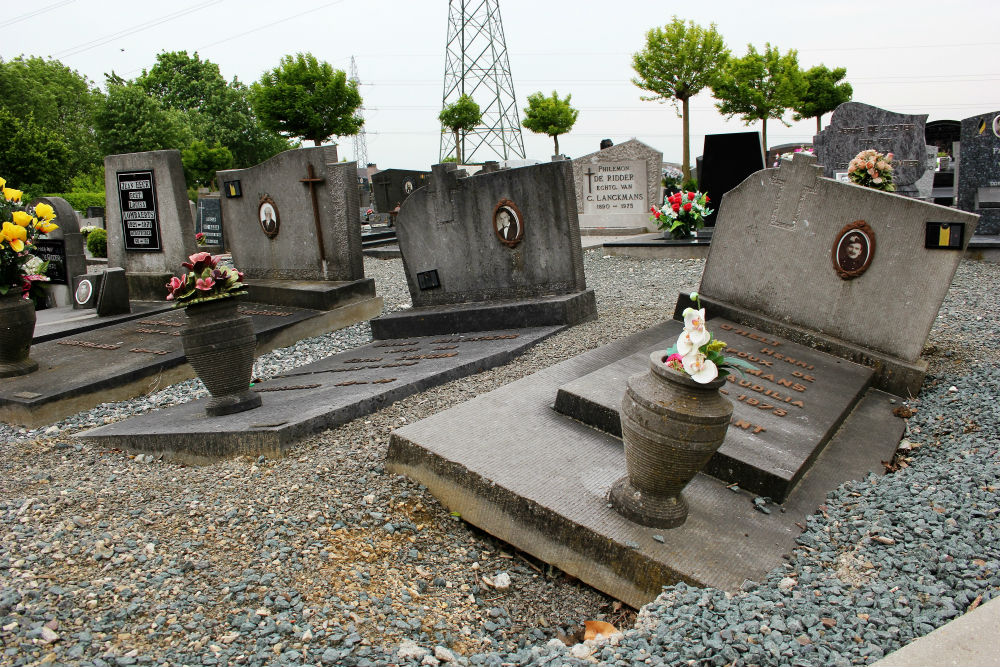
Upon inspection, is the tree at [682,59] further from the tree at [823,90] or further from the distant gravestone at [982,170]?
the distant gravestone at [982,170]

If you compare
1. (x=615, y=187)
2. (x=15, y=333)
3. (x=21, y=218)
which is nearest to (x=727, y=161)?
(x=615, y=187)

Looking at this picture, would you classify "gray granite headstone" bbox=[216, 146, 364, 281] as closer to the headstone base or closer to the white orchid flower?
the headstone base

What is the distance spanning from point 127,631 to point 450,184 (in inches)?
202

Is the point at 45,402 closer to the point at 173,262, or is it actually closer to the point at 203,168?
the point at 173,262

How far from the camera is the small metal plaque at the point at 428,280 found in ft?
22.9

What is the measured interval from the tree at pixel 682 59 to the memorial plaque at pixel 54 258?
2195cm

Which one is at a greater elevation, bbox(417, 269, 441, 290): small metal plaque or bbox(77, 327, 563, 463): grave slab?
bbox(417, 269, 441, 290): small metal plaque

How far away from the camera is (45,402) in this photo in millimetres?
5402

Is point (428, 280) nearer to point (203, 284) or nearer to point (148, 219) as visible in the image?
point (203, 284)

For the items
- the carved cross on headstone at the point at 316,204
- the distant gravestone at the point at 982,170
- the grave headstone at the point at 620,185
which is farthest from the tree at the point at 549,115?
the carved cross on headstone at the point at 316,204

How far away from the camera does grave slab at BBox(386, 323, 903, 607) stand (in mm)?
2672

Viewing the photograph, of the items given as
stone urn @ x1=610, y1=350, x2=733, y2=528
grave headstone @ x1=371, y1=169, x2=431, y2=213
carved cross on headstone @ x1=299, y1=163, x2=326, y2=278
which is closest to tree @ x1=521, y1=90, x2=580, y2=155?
grave headstone @ x1=371, y1=169, x2=431, y2=213

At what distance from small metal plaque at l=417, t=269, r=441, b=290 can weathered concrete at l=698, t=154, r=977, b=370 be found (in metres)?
2.78

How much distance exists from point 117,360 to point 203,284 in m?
2.69
